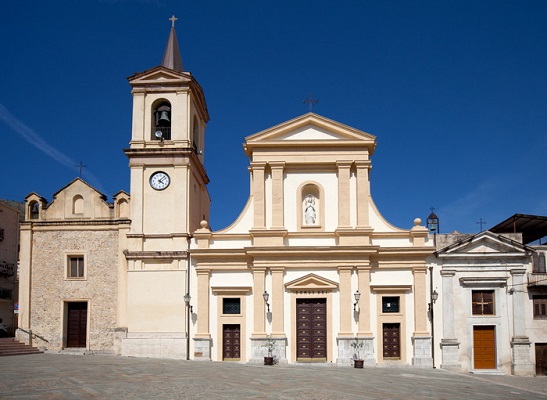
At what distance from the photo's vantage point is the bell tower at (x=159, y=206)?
30078mm

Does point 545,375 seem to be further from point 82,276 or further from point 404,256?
point 82,276

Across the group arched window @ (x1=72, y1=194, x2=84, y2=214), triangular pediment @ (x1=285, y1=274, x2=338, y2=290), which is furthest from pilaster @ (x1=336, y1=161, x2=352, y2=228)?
arched window @ (x1=72, y1=194, x2=84, y2=214)

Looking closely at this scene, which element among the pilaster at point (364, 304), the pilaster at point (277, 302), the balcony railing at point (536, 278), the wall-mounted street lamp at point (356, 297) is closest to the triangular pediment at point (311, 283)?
the pilaster at point (277, 302)

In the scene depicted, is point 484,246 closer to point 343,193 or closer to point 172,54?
point 343,193

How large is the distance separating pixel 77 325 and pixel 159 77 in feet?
40.8

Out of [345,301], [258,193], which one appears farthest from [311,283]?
[258,193]

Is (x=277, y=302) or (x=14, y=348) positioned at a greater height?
(x=277, y=302)

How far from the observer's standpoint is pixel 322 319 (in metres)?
29.9

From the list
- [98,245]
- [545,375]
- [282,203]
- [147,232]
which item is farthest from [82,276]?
[545,375]

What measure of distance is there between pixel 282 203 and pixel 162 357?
886 cm

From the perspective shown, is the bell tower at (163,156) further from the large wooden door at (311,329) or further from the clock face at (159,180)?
the large wooden door at (311,329)

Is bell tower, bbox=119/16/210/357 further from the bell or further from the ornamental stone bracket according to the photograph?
the ornamental stone bracket

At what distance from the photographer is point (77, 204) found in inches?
1252

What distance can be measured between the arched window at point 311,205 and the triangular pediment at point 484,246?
590 centimetres
